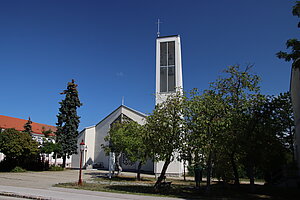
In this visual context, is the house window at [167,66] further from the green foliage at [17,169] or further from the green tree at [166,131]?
the green foliage at [17,169]

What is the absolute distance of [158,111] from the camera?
1439cm

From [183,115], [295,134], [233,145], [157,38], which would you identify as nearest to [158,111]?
[183,115]

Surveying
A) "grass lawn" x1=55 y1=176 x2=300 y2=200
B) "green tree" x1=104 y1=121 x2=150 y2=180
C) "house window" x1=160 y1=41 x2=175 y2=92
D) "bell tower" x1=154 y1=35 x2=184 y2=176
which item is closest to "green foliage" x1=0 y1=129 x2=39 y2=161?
"green tree" x1=104 y1=121 x2=150 y2=180

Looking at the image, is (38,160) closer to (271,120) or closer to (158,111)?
(158,111)

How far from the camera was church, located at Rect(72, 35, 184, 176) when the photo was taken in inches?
1150

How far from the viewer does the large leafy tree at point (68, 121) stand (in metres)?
33.2

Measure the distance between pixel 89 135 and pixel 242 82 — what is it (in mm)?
28748

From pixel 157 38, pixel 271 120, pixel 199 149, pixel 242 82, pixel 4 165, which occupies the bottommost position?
pixel 4 165

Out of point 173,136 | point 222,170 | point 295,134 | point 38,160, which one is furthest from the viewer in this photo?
point 38,160

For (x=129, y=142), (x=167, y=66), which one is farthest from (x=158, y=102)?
(x=129, y=142)

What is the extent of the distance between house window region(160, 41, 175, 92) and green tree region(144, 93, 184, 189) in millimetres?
15525

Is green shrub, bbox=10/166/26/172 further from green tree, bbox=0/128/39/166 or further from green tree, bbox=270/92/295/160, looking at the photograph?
green tree, bbox=270/92/295/160

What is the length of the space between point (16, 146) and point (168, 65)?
1938cm

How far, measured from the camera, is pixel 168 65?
101ft
